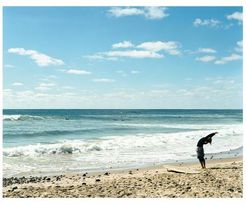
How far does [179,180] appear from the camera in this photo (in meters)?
9.02

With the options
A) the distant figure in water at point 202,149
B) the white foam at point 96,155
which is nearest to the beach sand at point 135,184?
the distant figure in water at point 202,149

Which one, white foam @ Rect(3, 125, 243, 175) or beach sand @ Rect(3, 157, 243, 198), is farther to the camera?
white foam @ Rect(3, 125, 243, 175)

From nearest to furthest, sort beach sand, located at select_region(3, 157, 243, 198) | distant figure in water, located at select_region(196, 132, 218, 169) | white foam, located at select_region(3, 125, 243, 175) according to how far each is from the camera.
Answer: beach sand, located at select_region(3, 157, 243, 198) < distant figure in water, located at select_region(196, 132, 218, 169) < white foam, located at select_region(3, 125, 243, 175)

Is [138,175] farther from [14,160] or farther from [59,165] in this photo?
[14,160]

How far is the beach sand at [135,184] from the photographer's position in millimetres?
8047

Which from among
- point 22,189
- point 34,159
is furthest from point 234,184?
point 34,159

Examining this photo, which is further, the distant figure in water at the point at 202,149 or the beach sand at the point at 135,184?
the distant figure in water at the point at 202,149

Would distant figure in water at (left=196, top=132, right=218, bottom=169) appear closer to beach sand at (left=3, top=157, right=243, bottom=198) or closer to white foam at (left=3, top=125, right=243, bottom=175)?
beach sand at (left=3, top=157, right=243, bottom=198)

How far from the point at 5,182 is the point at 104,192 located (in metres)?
2.74

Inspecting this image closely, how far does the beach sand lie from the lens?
8047 mm

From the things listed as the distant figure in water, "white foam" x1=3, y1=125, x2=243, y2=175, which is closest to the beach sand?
the distant figure in water

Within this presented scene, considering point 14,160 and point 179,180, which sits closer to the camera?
point 179,180

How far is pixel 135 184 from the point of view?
884 cm

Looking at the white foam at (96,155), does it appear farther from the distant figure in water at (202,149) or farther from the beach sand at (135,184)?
the distant figure in water at (202,149)
